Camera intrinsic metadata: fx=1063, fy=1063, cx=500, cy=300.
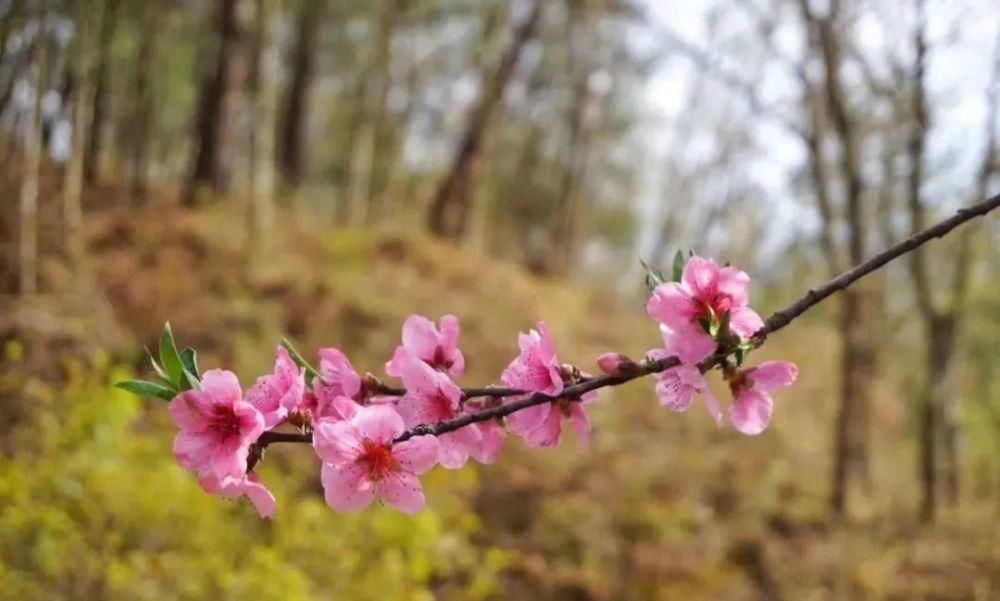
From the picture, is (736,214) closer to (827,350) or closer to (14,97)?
(827,350)

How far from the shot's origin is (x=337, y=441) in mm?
1092

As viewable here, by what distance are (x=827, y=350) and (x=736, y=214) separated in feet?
24.1

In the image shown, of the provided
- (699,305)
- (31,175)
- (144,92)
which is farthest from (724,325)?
(144,92)

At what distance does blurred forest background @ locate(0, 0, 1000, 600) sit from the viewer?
4.61 meters

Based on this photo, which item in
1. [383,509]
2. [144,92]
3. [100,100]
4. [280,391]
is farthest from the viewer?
[100,100]

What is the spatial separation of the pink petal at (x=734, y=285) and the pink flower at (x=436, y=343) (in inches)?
13.8

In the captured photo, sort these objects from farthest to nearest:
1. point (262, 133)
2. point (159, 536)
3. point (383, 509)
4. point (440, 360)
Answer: point (262, 133) → point (383, 509) → point (159, 536) → point (440, 360)

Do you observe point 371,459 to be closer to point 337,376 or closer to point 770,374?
point 337,376

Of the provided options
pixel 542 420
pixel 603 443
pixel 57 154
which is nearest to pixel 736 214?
pixel 603 443

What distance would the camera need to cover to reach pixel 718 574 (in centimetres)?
609

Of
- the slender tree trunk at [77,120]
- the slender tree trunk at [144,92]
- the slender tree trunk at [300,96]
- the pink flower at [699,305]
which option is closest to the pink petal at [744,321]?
the pink flower at [699,305]

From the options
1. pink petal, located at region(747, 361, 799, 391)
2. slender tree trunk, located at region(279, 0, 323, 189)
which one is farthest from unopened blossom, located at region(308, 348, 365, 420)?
slender tree trunk, located at region(279, 0, 323, 189)

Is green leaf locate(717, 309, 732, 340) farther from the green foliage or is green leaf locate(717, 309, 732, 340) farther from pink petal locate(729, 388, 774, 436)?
the green foliage

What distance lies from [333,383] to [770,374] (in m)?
Result: 0.50
